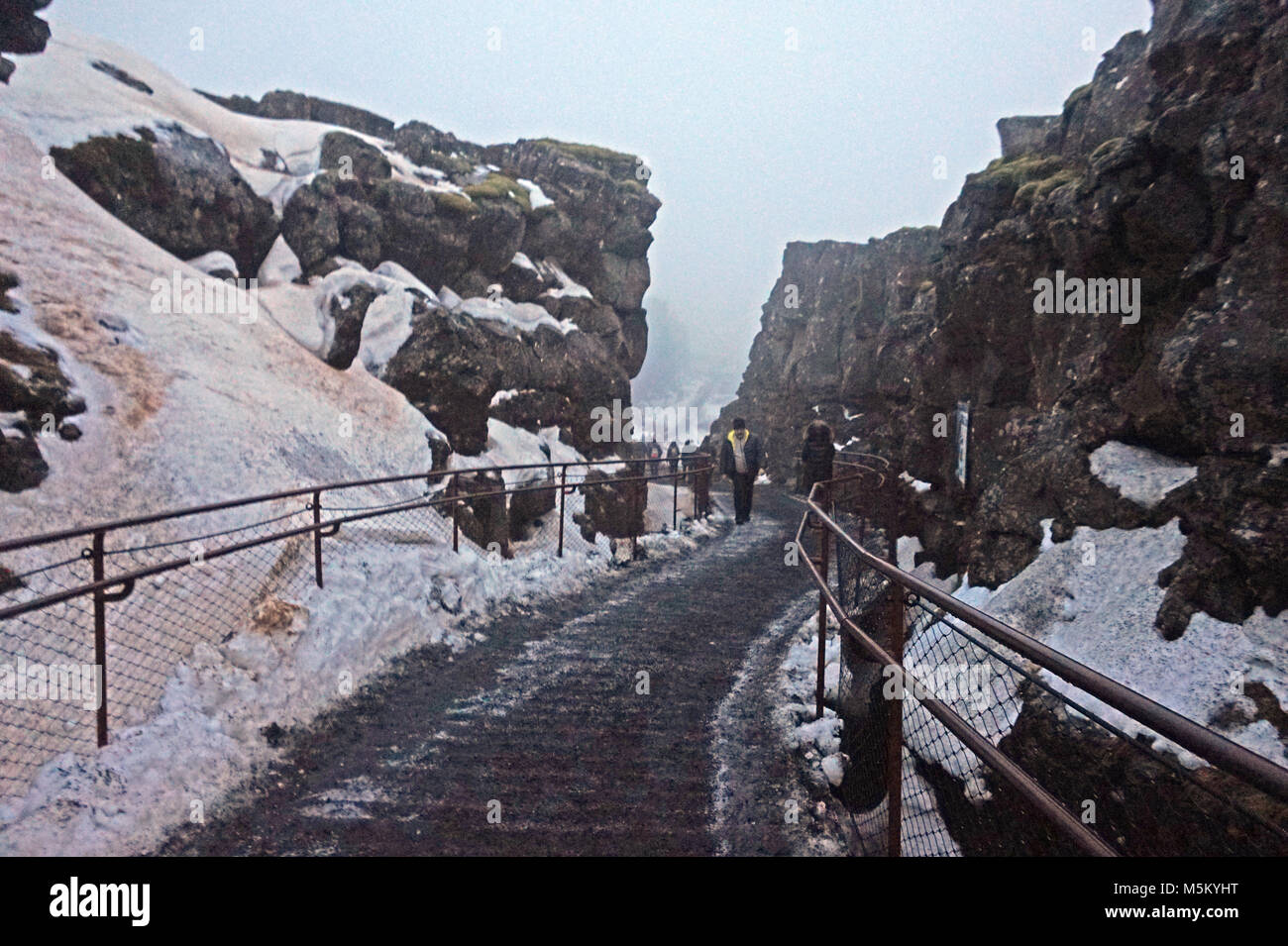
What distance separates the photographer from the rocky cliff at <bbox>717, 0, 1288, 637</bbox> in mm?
5566

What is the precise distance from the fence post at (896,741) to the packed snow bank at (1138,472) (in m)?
4.29

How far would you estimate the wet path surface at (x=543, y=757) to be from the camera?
12.6ft

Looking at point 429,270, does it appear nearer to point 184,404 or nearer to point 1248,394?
point 184,404

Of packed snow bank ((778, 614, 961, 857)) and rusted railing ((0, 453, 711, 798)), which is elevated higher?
rusted railing ((0, 453, 711, 798))

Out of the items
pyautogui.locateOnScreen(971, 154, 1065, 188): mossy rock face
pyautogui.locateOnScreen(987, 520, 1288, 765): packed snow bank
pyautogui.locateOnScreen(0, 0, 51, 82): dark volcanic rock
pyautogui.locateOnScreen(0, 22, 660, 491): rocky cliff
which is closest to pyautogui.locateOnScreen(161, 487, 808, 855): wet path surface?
pyautogui.locateOnScreen(987, 520, 1288, 765): packed snow bank

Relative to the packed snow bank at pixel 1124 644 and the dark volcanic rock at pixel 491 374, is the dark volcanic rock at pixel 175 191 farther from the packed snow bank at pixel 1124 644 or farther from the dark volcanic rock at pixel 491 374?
the packed snow bank at pixel 1124 644

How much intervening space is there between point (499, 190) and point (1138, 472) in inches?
945

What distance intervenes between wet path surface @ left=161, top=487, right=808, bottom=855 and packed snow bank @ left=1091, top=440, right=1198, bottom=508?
11.9 feet

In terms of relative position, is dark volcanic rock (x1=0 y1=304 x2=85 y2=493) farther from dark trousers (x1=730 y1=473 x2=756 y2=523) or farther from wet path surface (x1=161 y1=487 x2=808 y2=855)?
dark trousers (x1=730 y1=473 x2=756 y2=523)

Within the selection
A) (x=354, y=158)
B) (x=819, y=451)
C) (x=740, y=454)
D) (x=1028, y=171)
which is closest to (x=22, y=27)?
(x=354, y=158)

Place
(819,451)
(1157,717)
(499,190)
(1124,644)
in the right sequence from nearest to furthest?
(1157,717) → (1124,644) → (819,451) → (499,190)

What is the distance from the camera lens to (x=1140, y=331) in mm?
7344

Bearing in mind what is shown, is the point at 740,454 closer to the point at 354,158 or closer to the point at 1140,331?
the point at 1140,331
